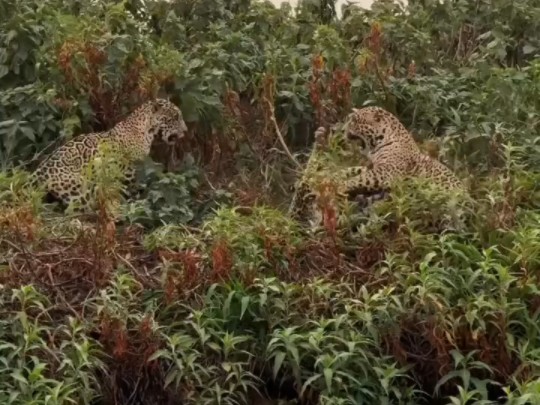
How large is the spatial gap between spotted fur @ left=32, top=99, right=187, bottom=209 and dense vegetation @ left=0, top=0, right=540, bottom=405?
0.17m

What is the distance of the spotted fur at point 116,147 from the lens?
837cm

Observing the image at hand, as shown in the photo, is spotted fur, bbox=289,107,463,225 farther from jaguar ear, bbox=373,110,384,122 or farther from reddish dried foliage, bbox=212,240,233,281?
reddish dried foliage, bbox=212,240,233,281

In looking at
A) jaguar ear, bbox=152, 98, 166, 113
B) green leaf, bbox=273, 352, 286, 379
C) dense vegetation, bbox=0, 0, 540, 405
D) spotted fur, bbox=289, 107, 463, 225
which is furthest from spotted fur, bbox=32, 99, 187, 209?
green leaf, bbox=273, 352, 286, 379

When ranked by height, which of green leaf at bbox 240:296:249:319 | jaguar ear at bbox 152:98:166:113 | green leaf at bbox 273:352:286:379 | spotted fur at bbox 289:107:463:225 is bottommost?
green leaf at bbox 273:352:286:379

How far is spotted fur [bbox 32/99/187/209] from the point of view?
27.5 ft

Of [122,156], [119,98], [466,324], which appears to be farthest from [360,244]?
[119,98]

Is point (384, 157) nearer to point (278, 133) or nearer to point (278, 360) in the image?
point (278, 133)

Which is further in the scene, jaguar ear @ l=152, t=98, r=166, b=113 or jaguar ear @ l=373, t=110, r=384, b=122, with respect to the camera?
jaguar ear @ l=152, t=98, r=166, b=113

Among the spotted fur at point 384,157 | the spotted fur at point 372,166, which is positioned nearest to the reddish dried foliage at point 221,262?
the spotted fur at point 372,166

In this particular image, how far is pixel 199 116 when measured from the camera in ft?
30.1

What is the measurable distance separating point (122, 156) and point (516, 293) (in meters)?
2.90

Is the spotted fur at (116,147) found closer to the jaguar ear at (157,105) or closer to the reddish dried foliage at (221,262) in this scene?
the jaguar ear at (157,105)

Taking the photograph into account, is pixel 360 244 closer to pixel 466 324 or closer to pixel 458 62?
pixel 466 324

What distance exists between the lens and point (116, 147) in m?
8.41
